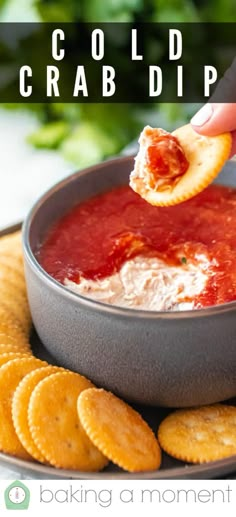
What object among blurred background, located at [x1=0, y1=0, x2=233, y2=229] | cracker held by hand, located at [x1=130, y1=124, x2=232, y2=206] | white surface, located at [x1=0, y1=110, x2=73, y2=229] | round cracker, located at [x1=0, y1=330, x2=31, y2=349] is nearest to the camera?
cracker held by hand, located at [x1=130, y1=124, x2=232, y2=206]

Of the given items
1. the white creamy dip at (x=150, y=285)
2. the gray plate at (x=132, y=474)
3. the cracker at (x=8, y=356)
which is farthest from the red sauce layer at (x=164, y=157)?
the gray plate at (x=132, y=474)

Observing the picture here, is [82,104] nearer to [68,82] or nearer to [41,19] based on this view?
[68,82]

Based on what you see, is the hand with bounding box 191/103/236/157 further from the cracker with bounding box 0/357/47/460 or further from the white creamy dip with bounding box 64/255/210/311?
the cracker with bounding box 0/357/47/460

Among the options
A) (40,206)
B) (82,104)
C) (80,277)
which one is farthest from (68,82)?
(80,277)

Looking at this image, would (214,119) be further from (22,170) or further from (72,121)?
(72,121)

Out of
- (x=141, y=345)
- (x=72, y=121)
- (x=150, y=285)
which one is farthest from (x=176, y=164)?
(x=72, y=121)

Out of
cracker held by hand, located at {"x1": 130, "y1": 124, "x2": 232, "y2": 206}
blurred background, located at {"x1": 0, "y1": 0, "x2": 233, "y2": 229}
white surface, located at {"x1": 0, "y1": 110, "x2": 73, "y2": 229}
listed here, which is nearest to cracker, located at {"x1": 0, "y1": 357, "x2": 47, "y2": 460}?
cracker held by hand, located at {"x1": 130, "y1": 124, "x2": 232, "y2": 206}

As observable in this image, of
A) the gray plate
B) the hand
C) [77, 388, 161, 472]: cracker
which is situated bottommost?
the gray plate
